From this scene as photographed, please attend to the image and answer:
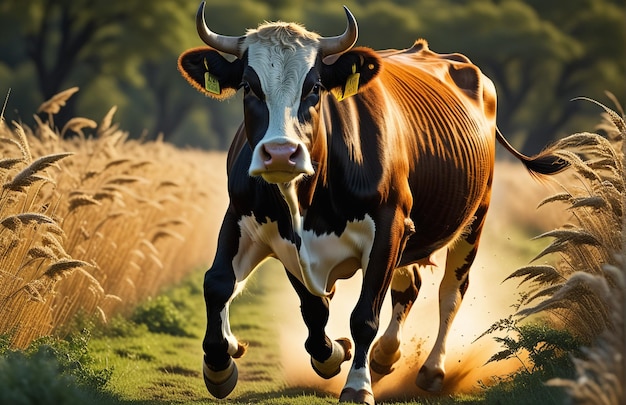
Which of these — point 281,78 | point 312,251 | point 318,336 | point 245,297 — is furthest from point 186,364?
point 245,297

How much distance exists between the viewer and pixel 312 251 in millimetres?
8078

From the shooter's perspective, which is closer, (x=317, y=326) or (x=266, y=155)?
(x=266, y=155)

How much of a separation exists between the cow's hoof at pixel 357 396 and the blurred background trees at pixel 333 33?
44.5m

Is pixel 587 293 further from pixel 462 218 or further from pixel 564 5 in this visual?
pixel 564 5

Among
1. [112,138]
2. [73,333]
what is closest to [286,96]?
[73,333]

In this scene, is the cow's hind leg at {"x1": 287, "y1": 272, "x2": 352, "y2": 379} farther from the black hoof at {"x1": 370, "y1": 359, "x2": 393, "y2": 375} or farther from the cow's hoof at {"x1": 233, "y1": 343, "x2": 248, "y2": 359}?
the black hoof at {"x1": 370, "y1": 359, "x2": 393, "y2": 375}

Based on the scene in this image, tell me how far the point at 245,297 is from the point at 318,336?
7.51 m

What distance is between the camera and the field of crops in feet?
25.9

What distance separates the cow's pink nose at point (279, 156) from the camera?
23.3 ft

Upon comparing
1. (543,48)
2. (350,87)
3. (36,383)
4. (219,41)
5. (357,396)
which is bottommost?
(36,383)

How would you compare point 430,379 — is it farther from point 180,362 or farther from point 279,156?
point 279,156

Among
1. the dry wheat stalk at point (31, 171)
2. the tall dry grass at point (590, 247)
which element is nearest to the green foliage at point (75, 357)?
the dry wheat stalk at point (31, 171)

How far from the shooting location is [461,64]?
37.7ft

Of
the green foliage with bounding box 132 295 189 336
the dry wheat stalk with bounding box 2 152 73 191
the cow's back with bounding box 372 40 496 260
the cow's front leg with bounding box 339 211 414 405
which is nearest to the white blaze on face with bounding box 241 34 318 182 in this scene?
the cow's front leg with bounding box 339 211 414 405
